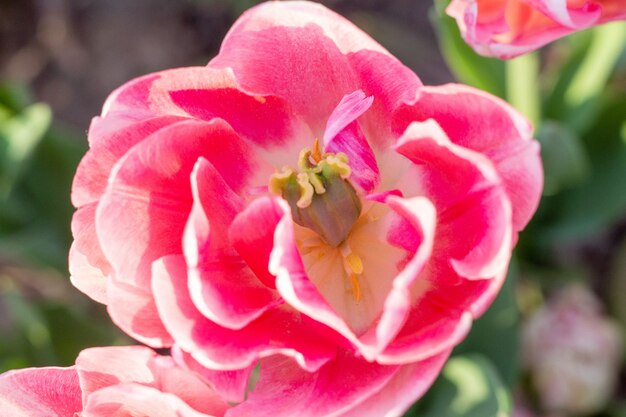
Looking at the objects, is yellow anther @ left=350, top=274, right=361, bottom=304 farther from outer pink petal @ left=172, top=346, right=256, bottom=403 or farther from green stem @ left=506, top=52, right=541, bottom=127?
green stem @ left=506, top=52, right=541, bottom=127

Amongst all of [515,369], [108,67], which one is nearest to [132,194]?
[515,369]

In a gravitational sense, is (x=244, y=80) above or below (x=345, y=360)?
above

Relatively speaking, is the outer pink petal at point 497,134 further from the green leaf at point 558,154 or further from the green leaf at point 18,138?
the green leaf at point 18,138

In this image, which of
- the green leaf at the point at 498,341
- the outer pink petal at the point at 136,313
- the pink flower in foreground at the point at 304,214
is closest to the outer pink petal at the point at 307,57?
the pink flower in foreground at the point at 304,214

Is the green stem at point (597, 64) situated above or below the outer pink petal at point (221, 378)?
below

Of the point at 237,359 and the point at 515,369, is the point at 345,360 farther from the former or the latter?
the point at 515,369

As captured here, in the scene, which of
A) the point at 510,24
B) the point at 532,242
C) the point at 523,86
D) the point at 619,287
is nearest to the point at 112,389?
the point at 510,24

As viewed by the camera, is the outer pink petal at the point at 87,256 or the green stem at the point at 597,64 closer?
the outer pink petal at the point at 87,256
